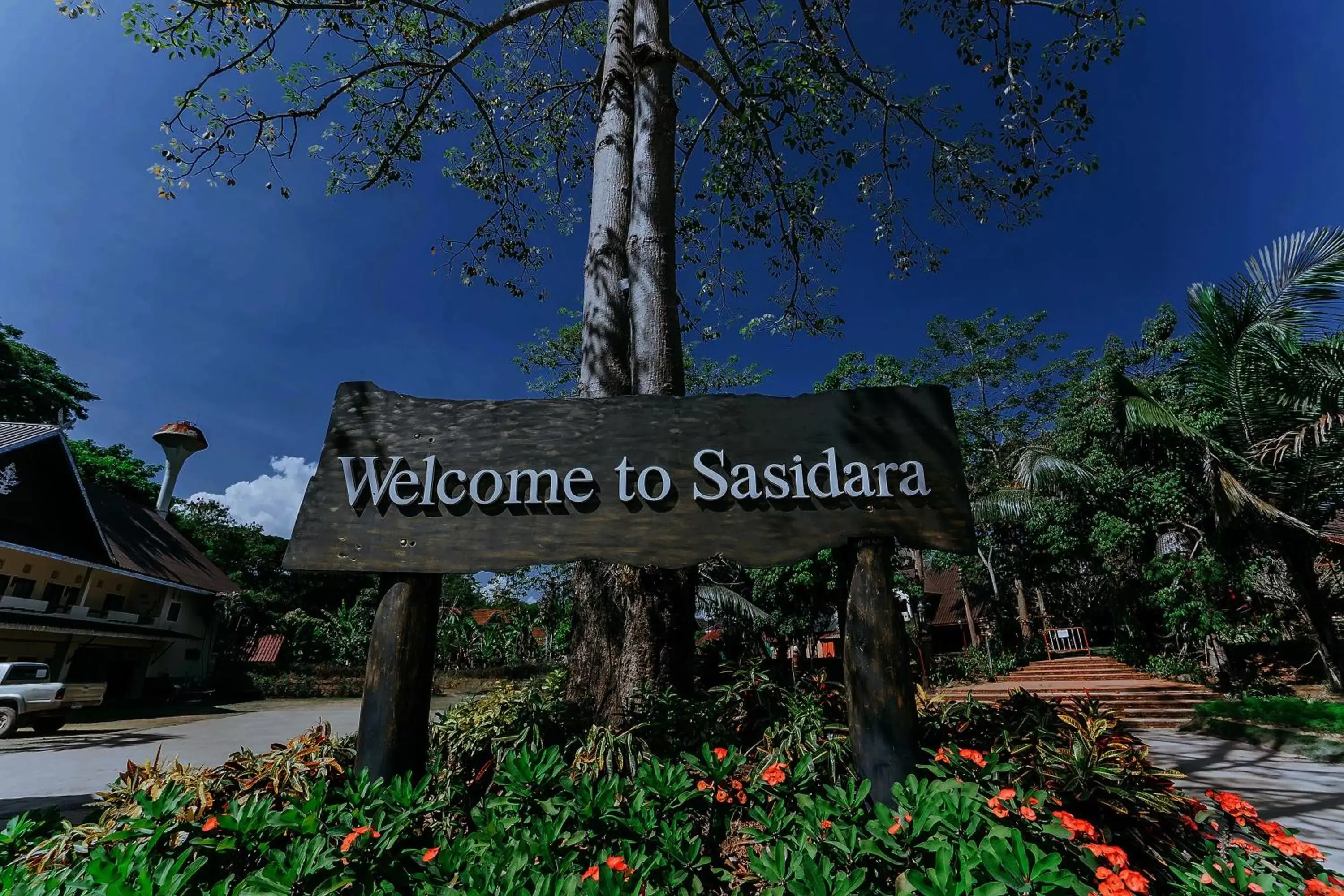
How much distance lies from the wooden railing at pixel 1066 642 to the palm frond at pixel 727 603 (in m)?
8.20

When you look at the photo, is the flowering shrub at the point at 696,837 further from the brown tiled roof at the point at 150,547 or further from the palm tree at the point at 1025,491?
the brown tiled roof at the point at 150,547

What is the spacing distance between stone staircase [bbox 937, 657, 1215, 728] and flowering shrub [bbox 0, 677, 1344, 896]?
15.5 feet

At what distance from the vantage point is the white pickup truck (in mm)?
10914

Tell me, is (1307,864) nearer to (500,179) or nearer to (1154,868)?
(1154,868)

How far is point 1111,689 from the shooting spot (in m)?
10.7

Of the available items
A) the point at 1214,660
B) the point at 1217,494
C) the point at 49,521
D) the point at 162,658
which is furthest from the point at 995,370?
the point at 162,658

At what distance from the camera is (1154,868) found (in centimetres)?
248

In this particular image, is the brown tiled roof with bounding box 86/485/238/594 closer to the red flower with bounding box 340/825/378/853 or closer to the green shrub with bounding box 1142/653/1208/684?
the red flower with bounding box 340/825/378/853

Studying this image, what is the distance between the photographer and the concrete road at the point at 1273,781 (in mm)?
3895

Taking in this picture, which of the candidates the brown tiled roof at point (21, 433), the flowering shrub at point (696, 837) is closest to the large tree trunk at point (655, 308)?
the flowering shrub at point (696, 837)

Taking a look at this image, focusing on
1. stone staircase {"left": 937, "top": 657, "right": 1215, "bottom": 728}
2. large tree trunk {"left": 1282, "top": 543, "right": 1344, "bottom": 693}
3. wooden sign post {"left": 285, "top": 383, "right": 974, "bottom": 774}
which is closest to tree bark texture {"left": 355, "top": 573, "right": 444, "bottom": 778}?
wooden sign post {"left": 285, "top": 383, "right": 974, "bottom": 774}

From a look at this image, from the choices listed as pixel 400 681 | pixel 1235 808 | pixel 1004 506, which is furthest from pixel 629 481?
pixel 1004 506

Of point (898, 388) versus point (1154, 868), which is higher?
point (898, 388)

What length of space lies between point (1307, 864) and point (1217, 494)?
370 inches
